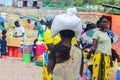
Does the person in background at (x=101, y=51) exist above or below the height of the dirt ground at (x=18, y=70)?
above

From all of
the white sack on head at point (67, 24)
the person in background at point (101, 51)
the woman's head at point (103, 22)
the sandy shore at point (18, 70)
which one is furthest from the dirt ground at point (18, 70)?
the white sack on head at point (67, 24)

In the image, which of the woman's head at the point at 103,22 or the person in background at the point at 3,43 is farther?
the person in background at the point at 3,43

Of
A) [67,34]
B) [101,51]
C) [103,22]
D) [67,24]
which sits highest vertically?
[67,24]

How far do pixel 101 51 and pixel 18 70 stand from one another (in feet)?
16.6

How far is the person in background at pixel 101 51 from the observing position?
6.97m

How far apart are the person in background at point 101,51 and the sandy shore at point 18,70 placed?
139 inches

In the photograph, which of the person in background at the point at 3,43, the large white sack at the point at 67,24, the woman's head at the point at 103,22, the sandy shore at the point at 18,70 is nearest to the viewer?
the large white sack at the point at 67,24

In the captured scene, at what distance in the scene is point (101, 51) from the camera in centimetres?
705

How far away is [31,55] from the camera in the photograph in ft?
43.0

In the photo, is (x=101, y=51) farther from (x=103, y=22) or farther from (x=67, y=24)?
(x=67, y=24)

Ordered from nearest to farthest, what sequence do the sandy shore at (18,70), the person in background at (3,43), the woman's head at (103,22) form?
1. the woman's head at (103,22)
2. the sandy shore at (18,70)
3. the person in background at (3,43)

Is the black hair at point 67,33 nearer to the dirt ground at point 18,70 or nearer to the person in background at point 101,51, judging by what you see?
the person in background at point 101,51

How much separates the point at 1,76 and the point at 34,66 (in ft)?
6.50

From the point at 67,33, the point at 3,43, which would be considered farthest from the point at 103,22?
the point at 3,43
